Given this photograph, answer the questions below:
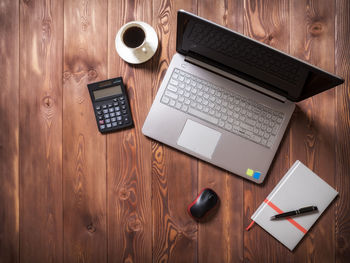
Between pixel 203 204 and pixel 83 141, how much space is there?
0.48 m

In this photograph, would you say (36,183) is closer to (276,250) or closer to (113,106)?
(113,106)

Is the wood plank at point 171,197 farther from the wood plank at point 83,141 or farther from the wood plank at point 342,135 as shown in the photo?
the wood plank at point 342,135

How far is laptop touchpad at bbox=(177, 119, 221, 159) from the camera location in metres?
0.82

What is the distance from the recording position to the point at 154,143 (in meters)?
0.87

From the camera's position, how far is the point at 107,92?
857 mm

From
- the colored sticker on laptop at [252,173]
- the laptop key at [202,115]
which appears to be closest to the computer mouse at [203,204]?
the colored sticker on laptop at [252,173]

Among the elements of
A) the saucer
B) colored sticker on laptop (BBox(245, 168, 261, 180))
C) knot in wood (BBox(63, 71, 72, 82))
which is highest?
the saucer

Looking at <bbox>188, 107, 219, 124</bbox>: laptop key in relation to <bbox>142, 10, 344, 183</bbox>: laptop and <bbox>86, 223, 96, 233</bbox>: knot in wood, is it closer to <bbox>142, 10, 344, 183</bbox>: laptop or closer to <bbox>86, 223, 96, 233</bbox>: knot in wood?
<bbox>142, 10, 344, 183</bbox>: laptop

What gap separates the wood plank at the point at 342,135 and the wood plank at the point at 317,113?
2 centimetres

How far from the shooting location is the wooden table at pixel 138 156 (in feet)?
2.84

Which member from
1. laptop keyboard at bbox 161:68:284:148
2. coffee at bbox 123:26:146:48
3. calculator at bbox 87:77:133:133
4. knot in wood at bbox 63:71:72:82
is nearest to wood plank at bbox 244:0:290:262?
laptop keyboard at bbox 161:68:284:148

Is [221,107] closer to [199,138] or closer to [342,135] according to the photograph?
[199,138]

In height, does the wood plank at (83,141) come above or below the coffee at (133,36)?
below

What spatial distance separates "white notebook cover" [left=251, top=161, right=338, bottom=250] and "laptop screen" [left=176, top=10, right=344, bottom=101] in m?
0.28
